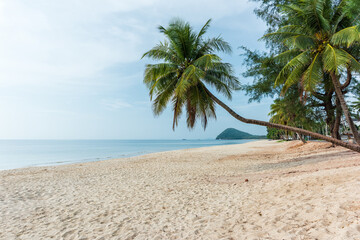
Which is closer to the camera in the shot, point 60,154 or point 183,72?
point 183,72

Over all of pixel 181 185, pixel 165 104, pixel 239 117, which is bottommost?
pixel 181 185

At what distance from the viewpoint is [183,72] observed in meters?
9.88

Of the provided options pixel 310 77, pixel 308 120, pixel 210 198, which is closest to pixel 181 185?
pixel 210 198

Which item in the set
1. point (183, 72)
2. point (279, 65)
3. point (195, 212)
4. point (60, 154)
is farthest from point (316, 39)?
point (60, 154)

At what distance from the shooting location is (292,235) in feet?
10.4

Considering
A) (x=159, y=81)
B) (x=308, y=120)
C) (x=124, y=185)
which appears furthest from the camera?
(x=308, y=120)

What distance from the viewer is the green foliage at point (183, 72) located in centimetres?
1009

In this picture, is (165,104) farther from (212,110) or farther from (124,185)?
(124,185)

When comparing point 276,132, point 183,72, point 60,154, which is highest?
point 183,72

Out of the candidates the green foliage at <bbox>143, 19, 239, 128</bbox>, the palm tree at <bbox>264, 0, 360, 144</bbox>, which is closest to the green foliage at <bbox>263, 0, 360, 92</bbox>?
the palm tree at <bbox>264, 0, 360, 144</bbox>

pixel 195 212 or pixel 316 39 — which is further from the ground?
pixel 316 39

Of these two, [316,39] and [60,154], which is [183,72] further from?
[60,154]

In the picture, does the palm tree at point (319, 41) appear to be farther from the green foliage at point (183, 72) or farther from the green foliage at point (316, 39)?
the green foliage at point (183, 72)

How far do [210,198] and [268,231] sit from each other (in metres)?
2.53
